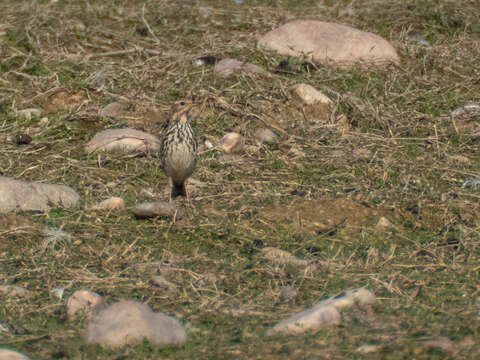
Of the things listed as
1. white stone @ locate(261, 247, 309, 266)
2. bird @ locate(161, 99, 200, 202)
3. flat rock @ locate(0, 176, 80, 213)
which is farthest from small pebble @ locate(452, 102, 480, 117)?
flat rock @ locate(0, 176, 80, 213)

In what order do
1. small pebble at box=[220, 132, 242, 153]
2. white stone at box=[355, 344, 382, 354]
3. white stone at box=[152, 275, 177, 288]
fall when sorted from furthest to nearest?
small pebble at box=[220, 132, 242, 153], white stone at box=[152, 275, 177, 288], white stone at box=[355, 344, 382, 354]

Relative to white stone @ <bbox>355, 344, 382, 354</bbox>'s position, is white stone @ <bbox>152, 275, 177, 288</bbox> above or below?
below

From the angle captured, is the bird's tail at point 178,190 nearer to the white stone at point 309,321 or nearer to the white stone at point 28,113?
the white stone at point 309,321

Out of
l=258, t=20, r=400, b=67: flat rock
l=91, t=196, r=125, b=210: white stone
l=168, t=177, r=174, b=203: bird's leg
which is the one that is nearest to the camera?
l=91, t=196, r=125, b=210: white stone

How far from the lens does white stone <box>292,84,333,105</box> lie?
749 centimetres

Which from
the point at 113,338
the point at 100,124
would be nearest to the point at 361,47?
the point at 100,124

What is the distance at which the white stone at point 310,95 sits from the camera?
7.49 m

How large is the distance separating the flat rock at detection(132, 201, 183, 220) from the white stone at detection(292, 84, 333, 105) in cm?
279

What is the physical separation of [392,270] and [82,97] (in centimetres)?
471

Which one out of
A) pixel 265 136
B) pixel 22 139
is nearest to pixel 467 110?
pixel 265 136

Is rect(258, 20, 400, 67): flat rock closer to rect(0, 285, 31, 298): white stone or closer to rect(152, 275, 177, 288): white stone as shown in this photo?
rect(152, 275, 177, 288): white stone

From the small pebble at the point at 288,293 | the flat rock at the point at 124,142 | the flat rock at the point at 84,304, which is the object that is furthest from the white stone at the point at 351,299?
the flat rock at the point at 124,142

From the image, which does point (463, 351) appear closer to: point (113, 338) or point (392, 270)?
point (392, 270)

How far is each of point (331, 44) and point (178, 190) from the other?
3750 millimetres
